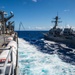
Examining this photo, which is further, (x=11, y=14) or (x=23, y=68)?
(x=11, y=14)

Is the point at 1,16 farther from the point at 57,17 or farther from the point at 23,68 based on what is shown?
the point at 57,17

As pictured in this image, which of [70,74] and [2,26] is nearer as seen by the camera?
[70,74]

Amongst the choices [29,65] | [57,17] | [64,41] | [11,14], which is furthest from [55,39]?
[29,65]

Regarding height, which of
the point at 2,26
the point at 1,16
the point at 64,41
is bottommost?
the point at 64,41

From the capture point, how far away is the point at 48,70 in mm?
18094

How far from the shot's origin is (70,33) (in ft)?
243

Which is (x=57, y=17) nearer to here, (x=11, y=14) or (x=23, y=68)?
A: (x=11, y=14)

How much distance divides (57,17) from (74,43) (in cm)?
3945

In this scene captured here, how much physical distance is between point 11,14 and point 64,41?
94.6 ft

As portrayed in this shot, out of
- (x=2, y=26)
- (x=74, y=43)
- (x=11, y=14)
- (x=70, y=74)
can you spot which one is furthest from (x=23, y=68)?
(x=74, y=43)

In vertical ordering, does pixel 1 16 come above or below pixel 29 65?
above

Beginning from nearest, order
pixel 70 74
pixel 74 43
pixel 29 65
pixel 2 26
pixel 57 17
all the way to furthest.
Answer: pixel 70 74
pixel 29 65
pixel 2 26
pixel 74 43
pixel 57 17

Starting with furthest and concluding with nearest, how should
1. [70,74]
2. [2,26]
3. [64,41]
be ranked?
[64,41]
[2,26]
[70,74]

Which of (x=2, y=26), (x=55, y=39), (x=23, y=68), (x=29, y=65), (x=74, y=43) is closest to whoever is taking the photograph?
(x=23, y=68)
